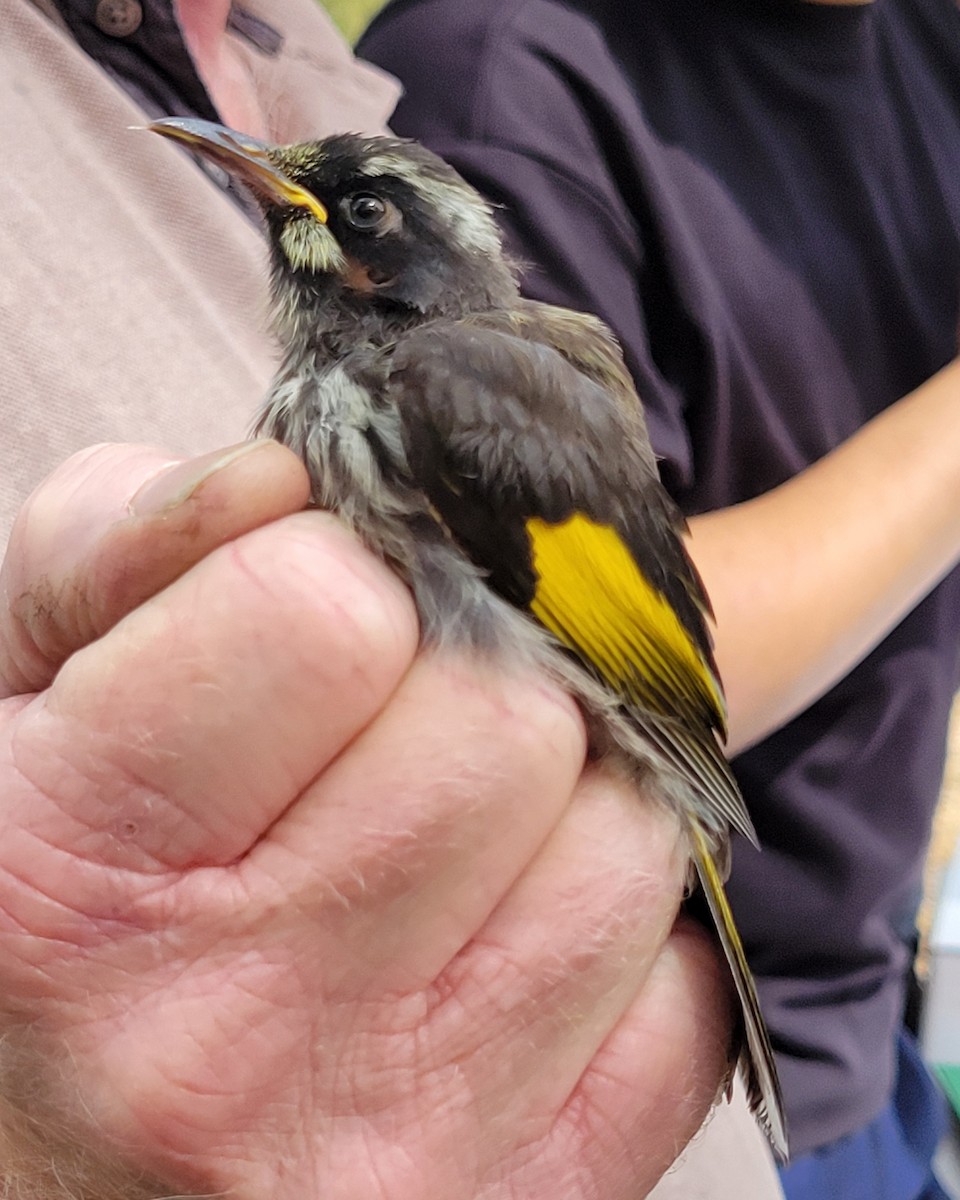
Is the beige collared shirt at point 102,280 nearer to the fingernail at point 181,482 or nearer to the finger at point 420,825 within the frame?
the fingernail at point 181,482

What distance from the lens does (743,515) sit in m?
1.25

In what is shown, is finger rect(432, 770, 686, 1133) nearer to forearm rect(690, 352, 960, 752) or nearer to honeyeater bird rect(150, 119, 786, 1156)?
honeyeater bird rect(150, 119, 786, 1156)

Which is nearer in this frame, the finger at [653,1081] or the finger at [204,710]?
the finger at [204,710]

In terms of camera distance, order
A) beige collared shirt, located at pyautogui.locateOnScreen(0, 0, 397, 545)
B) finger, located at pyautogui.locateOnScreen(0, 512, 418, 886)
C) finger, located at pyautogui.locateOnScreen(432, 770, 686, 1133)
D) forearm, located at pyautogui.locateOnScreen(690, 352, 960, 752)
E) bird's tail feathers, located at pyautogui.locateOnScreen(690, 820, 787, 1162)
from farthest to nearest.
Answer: forearm, located at pyautogui.locateOnScreen(690, 352, 960, 752), beige collared shirt, located at pyautogui.locateOnScreen(0, 0, 397, 545), bird's tail feathers, located at pyautogui.locateOnScreen(690, 820, 787, 1162), finger, located at pyautogui.locateOnScreen(432, 770, 686, 1133), finger, located at pyautogui.locateOnScreen(0, 512, 418, 886)

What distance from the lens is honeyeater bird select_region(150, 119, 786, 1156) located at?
760mm

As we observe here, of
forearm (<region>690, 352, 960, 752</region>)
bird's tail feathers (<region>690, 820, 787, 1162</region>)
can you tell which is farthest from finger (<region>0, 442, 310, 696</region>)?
forearm (<region>690, 352, 960, 752</region>)

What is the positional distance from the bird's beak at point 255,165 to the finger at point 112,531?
38 centimetres

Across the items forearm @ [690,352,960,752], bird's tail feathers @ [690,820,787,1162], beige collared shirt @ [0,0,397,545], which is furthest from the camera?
forearm @ [690,352,960,752]

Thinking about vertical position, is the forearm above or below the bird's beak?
below

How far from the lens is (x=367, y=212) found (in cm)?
99

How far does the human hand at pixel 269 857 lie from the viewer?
61 cm

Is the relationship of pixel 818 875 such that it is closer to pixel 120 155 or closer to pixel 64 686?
pixel 64 686

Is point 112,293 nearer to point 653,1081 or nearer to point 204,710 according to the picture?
point 204,710

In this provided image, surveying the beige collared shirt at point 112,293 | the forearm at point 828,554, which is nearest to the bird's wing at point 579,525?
the forearm at point 828,554
